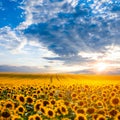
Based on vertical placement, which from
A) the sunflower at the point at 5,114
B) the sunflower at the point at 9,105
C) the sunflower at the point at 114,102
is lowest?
the sunflower at the point at 5,114

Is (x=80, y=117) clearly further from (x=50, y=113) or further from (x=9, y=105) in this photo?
(x=9, y=105)

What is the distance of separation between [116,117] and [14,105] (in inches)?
135

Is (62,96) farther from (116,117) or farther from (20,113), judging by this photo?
(116,117)

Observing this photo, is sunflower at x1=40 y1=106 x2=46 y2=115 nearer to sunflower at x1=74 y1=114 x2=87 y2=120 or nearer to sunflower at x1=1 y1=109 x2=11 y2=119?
sunflower at x1=1 y1=109 x2=11 y2=119

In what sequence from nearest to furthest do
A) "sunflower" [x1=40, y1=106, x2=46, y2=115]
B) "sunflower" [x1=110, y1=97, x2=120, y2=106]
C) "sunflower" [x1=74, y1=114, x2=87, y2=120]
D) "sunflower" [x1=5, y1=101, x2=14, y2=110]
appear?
"sunflower" [x1=74, y1=114, x2=87, y2=120] → "sunflower" [x1=40, y1=106, x2=46, y2=115] → "sunflower" [x1=5, y1=101, x2=14, y2=110] → "sunflower" [x1=110, y1=97, x2=120, y2=106]

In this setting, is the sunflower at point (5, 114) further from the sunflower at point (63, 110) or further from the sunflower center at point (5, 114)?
the sunflower at point (63, 110)

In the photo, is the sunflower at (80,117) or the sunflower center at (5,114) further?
the sunflower center at (5,114)

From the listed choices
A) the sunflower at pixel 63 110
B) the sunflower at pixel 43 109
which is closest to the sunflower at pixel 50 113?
the sunflower at pixel 43 109

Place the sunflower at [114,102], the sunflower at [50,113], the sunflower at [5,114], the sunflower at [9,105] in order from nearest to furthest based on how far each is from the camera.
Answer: the sunflower at [5,114] → the sunflower at [50,113] → the sunflower at [9,105] → the sunflower at [114,102]

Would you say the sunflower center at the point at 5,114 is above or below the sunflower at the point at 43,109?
below

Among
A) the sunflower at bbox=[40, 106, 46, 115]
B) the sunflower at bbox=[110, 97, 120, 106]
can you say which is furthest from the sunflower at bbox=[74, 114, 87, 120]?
the sunflower at bbox=[110, 97, 120, 106]

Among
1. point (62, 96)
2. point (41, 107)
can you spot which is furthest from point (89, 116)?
point (62, 96)

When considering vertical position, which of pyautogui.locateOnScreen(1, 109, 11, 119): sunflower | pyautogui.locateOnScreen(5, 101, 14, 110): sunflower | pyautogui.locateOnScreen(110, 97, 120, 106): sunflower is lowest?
pyautogui.locateOnScreen(1, 109, 11, 119): sunflower

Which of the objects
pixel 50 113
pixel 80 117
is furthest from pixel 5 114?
pixel 80 117
